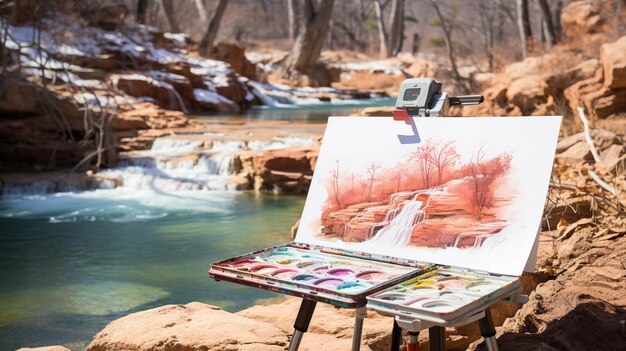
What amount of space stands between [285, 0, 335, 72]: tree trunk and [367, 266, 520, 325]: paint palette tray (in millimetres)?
23766

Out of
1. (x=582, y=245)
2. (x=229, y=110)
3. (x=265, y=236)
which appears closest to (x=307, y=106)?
(x=229, y=110)

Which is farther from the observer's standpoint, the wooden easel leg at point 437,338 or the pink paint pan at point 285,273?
the pink paint pan at point 285,273

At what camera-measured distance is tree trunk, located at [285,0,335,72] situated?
2548cm

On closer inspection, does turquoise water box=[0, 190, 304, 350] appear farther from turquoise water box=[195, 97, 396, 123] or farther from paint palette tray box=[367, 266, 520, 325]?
turquoise water box=[195, 97, 396, 123]

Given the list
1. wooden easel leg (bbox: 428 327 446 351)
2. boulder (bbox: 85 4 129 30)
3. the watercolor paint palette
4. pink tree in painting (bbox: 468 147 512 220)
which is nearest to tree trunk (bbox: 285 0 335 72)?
boulder (bbox: 85 4 129 30)

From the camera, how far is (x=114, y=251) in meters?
7.36

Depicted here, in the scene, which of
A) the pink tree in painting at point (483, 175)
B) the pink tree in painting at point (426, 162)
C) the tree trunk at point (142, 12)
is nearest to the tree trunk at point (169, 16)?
the tree trunk at point (142, 12)

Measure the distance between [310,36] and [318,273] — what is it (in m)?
23.9

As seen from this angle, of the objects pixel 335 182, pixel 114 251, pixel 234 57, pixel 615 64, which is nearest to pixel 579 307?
pixel 335 182

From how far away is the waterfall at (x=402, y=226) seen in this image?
8.23 ft

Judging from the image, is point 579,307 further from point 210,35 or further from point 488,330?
point 210,35

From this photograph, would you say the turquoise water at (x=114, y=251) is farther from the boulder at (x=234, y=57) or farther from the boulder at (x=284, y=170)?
the boulder at (x=234, y=57)

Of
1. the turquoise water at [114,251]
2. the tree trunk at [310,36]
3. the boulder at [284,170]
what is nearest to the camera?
the turquoise water at [114,251]

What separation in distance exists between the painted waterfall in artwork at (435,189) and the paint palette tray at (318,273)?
3.6 inches
